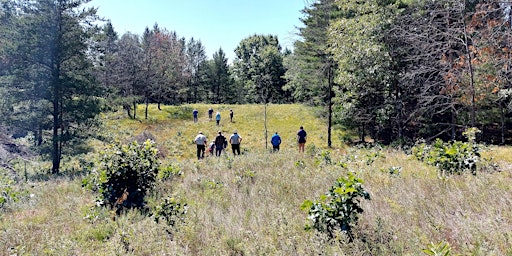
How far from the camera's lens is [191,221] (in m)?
4.58

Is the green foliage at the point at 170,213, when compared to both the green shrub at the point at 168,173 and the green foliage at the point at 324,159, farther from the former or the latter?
the green foliage at the point at 324,159

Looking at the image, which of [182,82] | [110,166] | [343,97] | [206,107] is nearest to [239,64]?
[182,82]

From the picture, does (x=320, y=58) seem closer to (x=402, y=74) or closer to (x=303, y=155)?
(x=402, y=74)

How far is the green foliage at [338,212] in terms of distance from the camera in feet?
12.1

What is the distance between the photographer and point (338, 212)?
376 centimetres

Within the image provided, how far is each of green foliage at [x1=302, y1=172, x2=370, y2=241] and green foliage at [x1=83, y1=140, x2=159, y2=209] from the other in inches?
154

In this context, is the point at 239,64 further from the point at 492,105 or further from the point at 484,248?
the point at 484,248

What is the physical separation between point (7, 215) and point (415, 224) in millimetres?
7378

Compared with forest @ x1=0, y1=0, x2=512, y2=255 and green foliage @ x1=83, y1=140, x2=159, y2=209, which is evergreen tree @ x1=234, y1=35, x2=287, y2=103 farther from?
green foliage @ x1=83, y1=140, x2=159, y2=209

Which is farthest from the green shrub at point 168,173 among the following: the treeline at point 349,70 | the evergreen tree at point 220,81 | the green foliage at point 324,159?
the evergreen tree at point 220,81

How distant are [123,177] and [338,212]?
4.61 m

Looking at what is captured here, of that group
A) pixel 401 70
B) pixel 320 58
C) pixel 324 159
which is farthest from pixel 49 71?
pixel 401 70

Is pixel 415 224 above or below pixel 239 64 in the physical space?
below

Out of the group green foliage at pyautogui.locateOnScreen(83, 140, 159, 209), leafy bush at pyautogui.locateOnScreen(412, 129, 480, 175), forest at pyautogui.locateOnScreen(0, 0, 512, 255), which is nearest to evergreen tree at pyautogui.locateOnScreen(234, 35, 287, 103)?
forest at pyautogui.locateOnScreen(0, 0, 512, 255)
